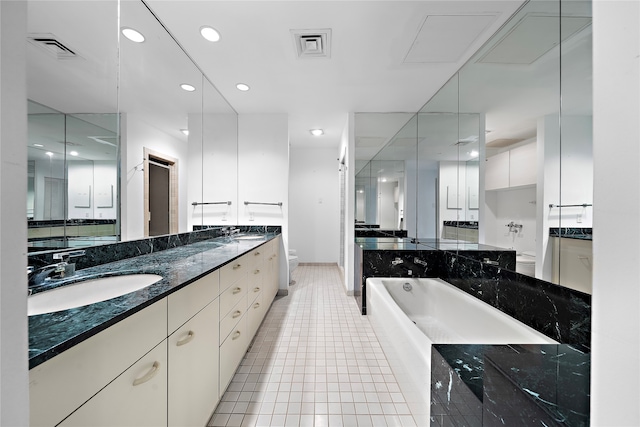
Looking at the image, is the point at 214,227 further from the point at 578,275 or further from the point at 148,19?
the point at 578,275

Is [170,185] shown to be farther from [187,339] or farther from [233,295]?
[187,339]

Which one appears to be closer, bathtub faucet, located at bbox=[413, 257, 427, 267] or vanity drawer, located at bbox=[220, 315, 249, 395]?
vanity drawer, located at bbox=[220, 315, 249, 395]

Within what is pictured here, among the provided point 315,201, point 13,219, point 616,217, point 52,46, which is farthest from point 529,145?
point 315,201

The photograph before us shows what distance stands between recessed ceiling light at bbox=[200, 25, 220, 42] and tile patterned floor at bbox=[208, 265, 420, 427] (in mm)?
2547

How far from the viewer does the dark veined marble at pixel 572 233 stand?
0.96m

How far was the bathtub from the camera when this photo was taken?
4.09 ft

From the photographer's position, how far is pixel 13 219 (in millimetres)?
317

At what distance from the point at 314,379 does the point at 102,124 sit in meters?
2.07

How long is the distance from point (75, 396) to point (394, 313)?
1593 mm

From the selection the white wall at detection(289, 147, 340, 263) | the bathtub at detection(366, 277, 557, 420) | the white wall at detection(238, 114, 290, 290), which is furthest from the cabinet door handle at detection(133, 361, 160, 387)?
the white wall at detection(289, 147, 340, 263)

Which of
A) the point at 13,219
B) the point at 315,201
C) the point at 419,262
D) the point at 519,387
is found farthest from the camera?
the point at 315,201

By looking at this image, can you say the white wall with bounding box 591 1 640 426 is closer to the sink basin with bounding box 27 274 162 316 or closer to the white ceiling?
the sink basin with bounding box 27 274 162 316

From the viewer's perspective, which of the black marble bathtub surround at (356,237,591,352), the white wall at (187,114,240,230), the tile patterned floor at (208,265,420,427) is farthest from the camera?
the white wall at (187,114,240,230)

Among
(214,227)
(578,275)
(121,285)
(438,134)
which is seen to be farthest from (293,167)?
(578,275)
